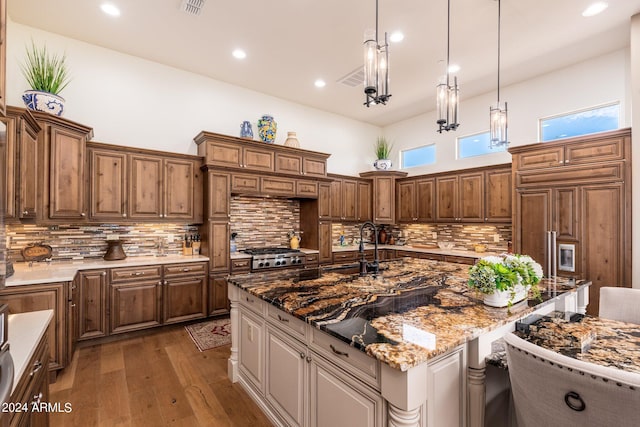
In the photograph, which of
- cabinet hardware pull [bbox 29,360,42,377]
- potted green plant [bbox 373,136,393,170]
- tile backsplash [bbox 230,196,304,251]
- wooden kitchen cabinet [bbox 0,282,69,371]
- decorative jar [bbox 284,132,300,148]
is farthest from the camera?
potted green plant [bbox 373,136,393,170]

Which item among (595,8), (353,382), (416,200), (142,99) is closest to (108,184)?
(142,99)

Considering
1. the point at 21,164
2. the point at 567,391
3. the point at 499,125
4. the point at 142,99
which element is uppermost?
the point at 142,99

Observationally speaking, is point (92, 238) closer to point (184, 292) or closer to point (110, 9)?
point (184, 292)

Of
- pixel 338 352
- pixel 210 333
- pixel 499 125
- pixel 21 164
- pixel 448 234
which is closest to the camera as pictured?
pixel 338 352

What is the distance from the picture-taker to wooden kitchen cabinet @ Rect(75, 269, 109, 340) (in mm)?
3312

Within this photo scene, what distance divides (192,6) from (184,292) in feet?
11.1

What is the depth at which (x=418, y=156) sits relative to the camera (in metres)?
6.52

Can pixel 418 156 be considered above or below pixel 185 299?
above

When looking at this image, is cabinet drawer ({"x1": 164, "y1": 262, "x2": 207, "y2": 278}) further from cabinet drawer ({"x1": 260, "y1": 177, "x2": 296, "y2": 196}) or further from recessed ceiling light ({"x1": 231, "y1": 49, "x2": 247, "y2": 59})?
recessed ceiling light ({"x1": 231, "y1": 49, "x2": 247, "y2": 59})

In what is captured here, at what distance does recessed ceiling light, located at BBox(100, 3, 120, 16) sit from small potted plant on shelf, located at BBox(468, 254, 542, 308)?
166 inches

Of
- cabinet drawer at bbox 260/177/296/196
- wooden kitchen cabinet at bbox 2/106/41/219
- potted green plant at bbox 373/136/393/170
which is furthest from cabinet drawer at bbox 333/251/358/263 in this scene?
wooden kitchen cabinet at bbox 2/106/41/219

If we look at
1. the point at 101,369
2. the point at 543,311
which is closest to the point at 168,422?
the point at 101,369

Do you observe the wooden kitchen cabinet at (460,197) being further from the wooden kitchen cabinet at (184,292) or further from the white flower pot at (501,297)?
the wooden kitchen cabinet at (184,292)

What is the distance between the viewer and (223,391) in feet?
8.38
